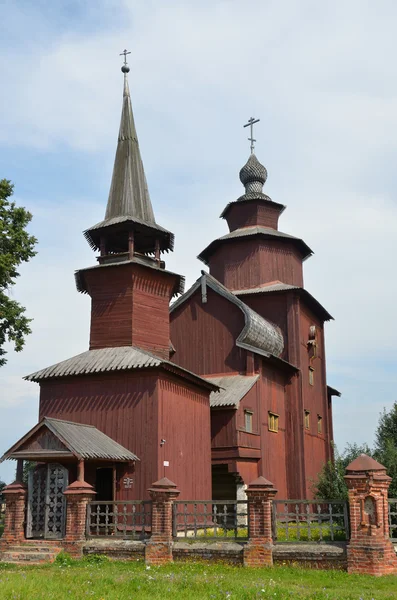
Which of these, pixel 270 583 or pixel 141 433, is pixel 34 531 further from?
pixel 270 583

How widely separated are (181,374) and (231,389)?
4.23m

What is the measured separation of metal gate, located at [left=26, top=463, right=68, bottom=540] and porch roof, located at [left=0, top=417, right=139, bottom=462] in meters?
0.79

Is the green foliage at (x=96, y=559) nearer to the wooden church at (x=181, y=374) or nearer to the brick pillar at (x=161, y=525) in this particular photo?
the brick pillar at (x=161, y=525)

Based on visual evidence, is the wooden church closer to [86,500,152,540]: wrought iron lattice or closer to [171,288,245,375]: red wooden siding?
[171,288,245,375]: red wooden siding

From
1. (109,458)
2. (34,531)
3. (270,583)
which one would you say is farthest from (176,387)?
(270,583)

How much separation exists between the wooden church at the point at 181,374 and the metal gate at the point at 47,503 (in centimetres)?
4

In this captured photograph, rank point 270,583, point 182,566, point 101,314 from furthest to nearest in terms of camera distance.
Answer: point 101,314 < point 182,566 < point 270,583

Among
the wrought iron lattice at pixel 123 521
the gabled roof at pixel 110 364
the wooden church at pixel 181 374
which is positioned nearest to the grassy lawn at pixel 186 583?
the wrought iron lattice at pixel 123 521

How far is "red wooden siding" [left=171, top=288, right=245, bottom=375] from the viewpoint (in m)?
26.7

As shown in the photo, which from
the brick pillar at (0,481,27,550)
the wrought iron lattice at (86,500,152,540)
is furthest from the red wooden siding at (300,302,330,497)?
the brick pillar at (0,481,27,550)

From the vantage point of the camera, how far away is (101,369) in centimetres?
2103

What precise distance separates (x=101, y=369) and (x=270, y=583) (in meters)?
10.1

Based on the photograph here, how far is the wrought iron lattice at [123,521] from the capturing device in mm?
17438

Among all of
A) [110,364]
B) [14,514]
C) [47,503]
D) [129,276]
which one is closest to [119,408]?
[110,364]
